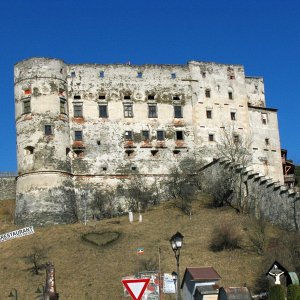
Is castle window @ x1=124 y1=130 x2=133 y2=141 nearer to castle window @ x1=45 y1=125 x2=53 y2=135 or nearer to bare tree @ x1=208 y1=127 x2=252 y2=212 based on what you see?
castle window @ x1=45 y1=125 x2=53 y2=135

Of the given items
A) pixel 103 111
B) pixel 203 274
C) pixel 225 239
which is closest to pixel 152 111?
pixel 103 111

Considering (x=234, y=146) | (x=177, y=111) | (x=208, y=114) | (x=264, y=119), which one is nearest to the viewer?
(x=177, y=111)

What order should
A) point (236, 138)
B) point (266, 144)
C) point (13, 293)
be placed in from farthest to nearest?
1. point (266, 144)
2. point (236, 138)
3. point (13, 293)

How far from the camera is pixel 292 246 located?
140 feet

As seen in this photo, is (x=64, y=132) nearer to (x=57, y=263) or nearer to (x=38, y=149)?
(x=38, y=149)

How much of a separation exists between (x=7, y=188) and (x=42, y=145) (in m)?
10.2

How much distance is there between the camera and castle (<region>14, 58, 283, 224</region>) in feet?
208

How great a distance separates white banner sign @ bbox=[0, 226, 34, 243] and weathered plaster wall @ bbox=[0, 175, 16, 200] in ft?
42.3

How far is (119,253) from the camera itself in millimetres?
48344

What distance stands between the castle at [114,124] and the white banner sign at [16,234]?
3.18m

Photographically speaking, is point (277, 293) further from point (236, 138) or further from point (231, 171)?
point (236, 138)

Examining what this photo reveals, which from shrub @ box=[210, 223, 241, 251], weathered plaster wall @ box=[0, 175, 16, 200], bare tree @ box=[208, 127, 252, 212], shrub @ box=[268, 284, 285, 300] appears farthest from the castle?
shrub @ box=[268, 284, 285, 300]

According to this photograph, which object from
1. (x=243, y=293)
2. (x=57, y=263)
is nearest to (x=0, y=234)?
(x=57, y=263)

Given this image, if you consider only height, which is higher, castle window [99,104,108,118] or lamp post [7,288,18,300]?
castle window [99,104,108,118]
